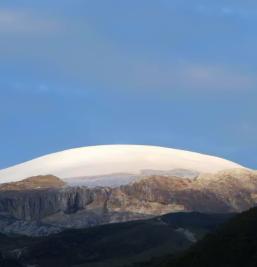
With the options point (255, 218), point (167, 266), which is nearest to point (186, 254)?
point (167, 266)

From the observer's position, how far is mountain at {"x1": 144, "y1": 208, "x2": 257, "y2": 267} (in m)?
133

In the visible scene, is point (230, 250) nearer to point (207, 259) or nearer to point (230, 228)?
point (207, 259)

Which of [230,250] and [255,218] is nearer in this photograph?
[230,250]

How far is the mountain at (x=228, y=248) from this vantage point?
132750 millimetres

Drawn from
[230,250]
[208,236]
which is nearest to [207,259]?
[230,250]

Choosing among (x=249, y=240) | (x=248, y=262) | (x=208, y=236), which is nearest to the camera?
(x=248, y=262)

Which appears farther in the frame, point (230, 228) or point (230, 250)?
point (230, 228)

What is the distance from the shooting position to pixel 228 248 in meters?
139

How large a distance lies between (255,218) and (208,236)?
8.33 m

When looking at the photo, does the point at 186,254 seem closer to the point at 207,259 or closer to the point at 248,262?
the point at 207,259

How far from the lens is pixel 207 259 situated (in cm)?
13775

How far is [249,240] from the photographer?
14038 centimetres

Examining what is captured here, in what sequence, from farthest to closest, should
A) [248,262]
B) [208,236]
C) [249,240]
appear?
[208,236] → [249,240] → [248,262]

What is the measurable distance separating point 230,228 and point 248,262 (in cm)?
2263
